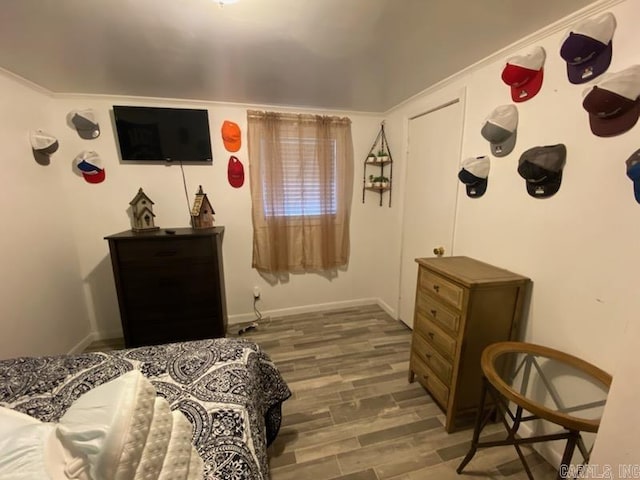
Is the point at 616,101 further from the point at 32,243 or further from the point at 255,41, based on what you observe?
the point at 32,243

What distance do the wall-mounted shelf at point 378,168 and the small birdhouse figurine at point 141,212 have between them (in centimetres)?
221

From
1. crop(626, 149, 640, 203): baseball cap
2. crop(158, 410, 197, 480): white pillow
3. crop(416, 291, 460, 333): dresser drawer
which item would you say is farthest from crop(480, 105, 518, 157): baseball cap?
crop(158, 410, 197, 480): white pillow

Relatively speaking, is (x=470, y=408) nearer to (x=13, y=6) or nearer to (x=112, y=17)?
(x=112, y=17)

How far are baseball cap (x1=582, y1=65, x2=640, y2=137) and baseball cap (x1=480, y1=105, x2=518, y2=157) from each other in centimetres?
39

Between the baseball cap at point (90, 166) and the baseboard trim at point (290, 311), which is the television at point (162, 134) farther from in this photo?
the baseboard trim at point (290, 311)

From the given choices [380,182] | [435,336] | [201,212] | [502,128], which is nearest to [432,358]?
[435,336]

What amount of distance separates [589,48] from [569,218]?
0.76 meters

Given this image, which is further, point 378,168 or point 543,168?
point 378,168

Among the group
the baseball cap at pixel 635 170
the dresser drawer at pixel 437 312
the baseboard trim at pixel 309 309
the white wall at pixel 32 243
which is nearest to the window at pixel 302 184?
the baseboard trim at pixel 309 309

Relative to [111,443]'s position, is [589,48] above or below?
above

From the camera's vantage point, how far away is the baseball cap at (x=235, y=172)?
8.61ft

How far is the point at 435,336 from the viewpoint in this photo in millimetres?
1725

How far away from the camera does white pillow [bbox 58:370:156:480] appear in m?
0.53

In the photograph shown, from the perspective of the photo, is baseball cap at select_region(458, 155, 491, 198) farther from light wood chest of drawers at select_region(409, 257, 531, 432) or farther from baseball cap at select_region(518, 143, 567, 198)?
light wood chest of drawers at select_region(409, 257, 531, 432)
